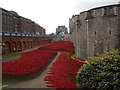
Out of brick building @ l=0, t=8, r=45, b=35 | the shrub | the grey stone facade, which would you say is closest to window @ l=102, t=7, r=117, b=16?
the grey stone facade

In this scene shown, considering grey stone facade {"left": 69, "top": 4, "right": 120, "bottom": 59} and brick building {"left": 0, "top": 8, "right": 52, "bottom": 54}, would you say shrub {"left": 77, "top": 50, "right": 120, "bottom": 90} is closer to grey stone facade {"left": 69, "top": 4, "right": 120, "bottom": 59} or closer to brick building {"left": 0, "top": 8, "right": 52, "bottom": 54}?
brick building {"left": 0, "top": 8, "right": 52, "bottom": 54}

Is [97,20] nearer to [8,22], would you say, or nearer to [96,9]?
[96,9]

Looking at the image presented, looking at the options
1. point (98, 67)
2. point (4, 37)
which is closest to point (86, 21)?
point (98, 67)

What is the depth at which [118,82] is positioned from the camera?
405 centimetres

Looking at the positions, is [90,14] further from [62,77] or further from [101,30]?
[62,77]

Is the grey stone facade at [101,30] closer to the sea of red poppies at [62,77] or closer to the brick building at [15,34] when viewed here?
the sea of red poppies at [62,77]

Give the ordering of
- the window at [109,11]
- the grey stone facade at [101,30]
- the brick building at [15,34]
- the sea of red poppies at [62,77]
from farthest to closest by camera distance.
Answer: the brick building at [15,34]
the grey stone facade at [101,30]
the window at [109,11]
the sea of red poppies at [62,77]

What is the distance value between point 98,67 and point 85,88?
1618 millimetres

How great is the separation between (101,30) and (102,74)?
8.54m

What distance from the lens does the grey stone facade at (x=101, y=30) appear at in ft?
34.5

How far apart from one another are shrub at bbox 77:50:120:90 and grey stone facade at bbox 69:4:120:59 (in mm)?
6670

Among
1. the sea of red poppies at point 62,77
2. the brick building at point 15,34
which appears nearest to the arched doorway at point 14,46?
the brick building at point 15,34

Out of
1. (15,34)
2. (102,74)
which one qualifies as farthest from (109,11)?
(15,34)

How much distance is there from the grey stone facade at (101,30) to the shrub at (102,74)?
667 centimetres
